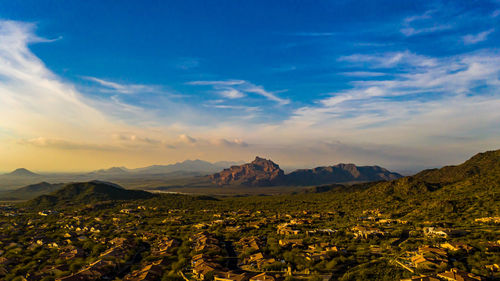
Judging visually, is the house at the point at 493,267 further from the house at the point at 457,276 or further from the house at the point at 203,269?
the house at the point at 203,269

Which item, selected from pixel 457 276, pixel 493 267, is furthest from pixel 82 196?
pixel 493 267

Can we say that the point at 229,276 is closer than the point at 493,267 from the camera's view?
No

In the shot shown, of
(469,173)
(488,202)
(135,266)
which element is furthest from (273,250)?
(469,173)

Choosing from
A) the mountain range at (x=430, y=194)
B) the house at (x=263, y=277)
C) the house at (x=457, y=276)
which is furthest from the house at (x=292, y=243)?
the mountain range at (x=430, y=194)

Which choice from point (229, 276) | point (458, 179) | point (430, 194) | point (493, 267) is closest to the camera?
point (493, 267)

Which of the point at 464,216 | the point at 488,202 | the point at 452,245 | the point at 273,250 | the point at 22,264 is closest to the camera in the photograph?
the point at 452,245

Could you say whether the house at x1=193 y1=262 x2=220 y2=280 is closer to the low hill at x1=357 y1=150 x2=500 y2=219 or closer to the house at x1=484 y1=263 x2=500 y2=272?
the house at x1=484 y1=263 x2=500 y2=272

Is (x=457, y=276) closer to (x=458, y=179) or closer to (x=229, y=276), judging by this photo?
(x=229, y=276)

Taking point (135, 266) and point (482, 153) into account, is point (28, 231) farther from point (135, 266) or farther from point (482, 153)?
point (482, 153)

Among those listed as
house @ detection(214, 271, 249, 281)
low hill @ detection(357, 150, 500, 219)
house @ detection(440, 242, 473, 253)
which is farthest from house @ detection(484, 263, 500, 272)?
low hill @ detection(357, 150, 500, 219)
